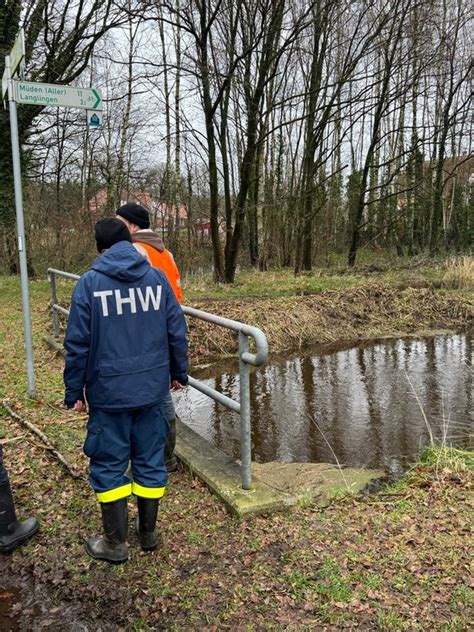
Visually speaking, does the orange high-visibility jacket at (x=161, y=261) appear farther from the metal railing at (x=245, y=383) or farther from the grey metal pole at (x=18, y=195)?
the grey metal pole at (x=18, y=195)

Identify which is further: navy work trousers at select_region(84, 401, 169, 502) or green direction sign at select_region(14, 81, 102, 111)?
green direction sign at select_region(14, 81, 102, 111)

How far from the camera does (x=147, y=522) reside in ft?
9.60

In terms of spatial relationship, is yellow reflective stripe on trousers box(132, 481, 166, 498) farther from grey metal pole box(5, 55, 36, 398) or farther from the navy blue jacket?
grey metal pole box(5, 55, 36, 398)

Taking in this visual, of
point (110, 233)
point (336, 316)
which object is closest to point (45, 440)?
point (110, 233)

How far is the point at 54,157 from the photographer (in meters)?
23.3

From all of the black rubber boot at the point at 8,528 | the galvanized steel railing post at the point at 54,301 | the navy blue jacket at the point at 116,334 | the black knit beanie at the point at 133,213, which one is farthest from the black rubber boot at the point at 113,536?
the galvanized steel railing post at the point at 54,301

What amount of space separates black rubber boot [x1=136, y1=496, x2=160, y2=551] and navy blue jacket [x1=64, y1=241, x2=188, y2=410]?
61 centimetres

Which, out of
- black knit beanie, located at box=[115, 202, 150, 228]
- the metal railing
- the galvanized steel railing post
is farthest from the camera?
the galvanized steel railing post

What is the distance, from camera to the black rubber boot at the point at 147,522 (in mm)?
2900

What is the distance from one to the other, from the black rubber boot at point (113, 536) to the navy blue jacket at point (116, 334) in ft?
1.87

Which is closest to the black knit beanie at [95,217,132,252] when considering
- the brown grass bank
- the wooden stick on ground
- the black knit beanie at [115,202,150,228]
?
the black knit beanie at [115,202,150,228]

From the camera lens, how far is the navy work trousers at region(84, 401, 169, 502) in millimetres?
2693

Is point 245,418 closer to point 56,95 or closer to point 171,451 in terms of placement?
point 171,451

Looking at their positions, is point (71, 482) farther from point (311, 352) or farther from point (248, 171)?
point (248, 171)
